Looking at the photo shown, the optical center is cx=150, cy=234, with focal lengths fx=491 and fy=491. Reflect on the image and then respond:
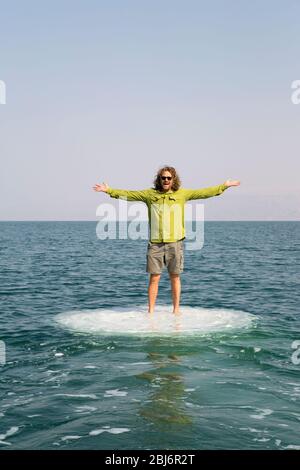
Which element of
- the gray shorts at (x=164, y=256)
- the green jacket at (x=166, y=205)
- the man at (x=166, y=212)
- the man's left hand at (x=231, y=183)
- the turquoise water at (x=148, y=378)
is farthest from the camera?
the gray shorts at (x=164, y=256)

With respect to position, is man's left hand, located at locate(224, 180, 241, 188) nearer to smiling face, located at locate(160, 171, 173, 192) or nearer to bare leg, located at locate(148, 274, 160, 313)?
smiling face, located at locate(160, 171, 173, 192)

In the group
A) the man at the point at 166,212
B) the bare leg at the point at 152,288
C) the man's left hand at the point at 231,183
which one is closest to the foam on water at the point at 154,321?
the bare leg at the point at 152,288

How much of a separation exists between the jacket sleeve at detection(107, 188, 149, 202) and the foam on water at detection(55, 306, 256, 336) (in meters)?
2.90

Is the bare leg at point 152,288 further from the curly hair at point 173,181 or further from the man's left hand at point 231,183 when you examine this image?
the man's left hand at point 231,183

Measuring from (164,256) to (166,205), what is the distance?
1.28 meters

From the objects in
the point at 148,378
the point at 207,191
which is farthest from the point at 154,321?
the point at 148,378

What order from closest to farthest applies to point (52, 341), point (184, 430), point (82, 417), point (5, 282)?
point (184, 430) < point (82, 417) < point (52, 341) < point (5, 282)

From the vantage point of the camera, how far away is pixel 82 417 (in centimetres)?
623

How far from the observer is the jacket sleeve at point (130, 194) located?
36.8ft

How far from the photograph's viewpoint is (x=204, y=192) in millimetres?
11391

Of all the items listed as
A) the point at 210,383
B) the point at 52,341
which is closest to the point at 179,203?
the point at 52,341
